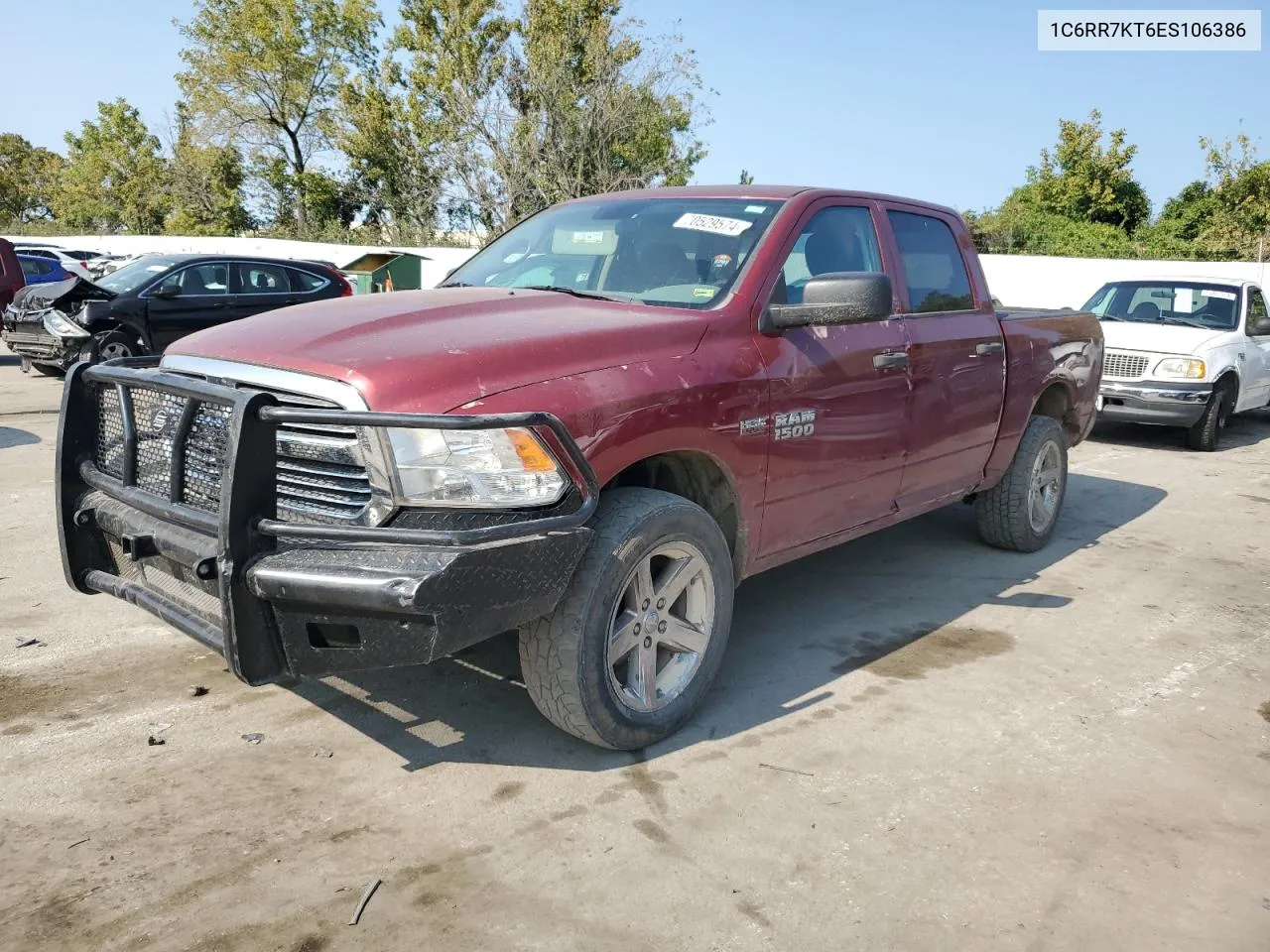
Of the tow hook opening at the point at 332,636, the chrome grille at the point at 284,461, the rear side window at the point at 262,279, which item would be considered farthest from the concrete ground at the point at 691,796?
the rear side window at the point at 262,279

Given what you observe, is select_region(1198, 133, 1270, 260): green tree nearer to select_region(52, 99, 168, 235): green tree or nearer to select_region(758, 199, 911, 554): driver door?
select_region(758, 199, 911, 554): driver door

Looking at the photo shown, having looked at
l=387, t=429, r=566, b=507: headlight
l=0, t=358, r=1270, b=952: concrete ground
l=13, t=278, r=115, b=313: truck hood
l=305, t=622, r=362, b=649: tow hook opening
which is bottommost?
l=0, t=358, r=1270, b=952: concrete ground

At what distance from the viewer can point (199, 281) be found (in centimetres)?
1233

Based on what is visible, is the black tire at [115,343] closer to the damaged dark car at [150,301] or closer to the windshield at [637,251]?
the damaged dark car at [150,301]

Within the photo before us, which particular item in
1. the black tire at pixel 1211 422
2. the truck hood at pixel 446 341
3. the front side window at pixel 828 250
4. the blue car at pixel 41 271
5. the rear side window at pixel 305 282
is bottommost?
the black tire at pixel 1211 422

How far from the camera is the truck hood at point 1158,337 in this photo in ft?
Result: 32.1

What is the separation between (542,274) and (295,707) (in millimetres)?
1952

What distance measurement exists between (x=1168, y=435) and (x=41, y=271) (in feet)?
58.7

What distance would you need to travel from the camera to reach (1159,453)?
9.80 metres

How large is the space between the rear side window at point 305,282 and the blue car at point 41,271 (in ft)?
21.7

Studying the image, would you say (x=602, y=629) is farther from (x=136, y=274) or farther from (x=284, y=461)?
(x=136, y=274)

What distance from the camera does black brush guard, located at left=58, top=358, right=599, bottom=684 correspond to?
2570 millimetres

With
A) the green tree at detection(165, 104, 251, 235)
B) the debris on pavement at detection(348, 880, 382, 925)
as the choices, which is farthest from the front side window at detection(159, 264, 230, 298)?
the green tree at detection(165, 104, 251, 235)

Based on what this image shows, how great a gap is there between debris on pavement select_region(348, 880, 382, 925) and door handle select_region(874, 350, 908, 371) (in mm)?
2746
